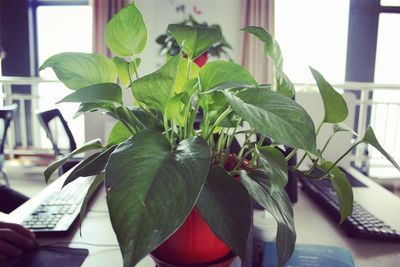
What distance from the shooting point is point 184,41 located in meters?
0.57

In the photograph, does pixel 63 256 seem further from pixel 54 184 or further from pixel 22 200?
pixel 22 200

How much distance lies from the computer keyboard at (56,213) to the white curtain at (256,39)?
2.98 m

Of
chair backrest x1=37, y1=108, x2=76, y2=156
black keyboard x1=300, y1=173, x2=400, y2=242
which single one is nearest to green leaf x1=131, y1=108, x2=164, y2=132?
black keyboard x1=300, y1=173, x2=400, y2=242

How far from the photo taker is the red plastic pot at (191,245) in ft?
1.90

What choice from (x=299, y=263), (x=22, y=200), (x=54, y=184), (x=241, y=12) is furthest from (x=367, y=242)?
(x=241, y=12)

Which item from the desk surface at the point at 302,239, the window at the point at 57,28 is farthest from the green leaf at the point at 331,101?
the window at the point at 57,28

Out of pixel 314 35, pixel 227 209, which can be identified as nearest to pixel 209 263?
pixel 227 209

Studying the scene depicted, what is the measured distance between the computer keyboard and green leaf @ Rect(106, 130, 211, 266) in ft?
1.86

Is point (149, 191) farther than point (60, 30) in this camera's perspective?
No

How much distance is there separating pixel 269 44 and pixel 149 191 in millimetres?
318

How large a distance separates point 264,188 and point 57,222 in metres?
0.74

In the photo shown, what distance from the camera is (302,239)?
3.25ft

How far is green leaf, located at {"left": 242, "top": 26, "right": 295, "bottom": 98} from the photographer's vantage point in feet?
1.82

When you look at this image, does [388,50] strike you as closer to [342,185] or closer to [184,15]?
[184,15]
